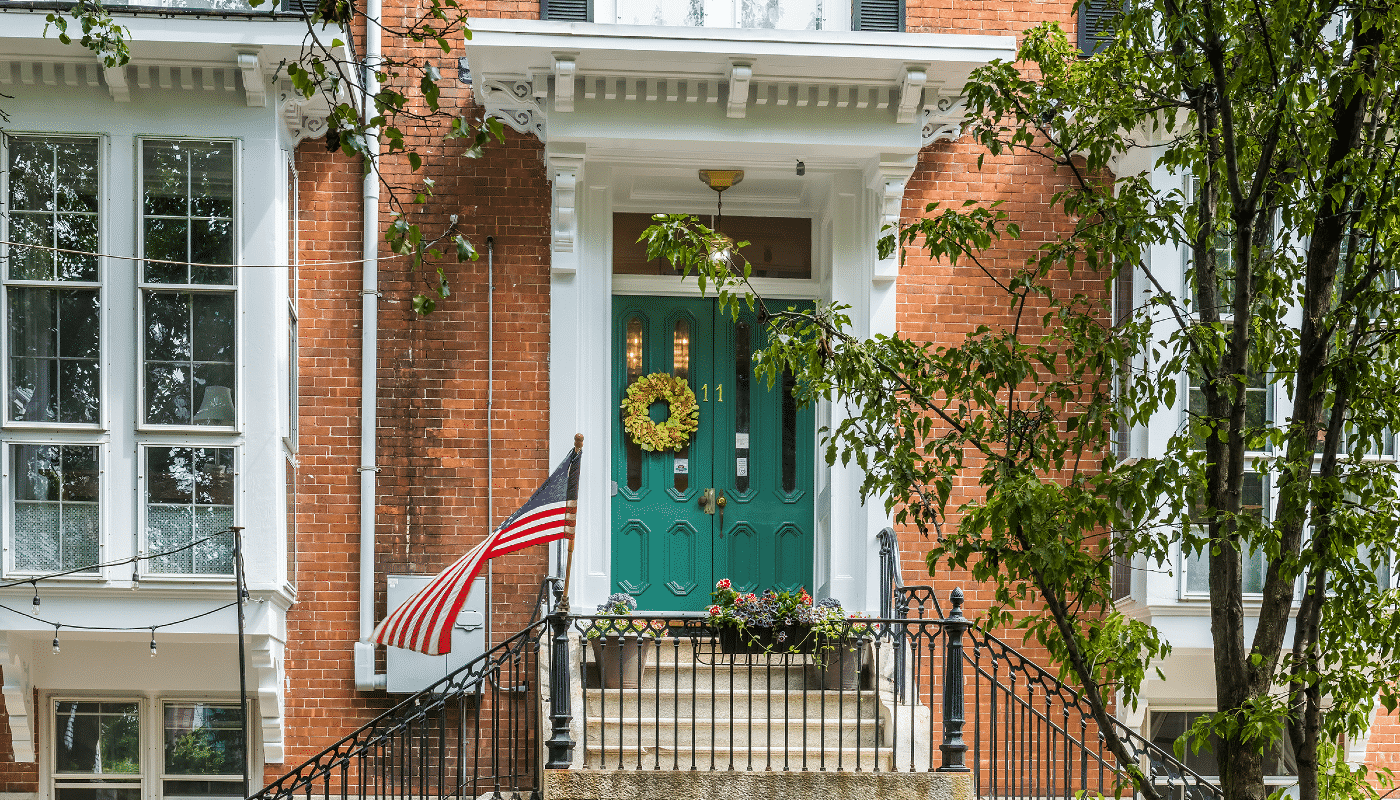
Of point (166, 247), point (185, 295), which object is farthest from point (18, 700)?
point (166, 247)

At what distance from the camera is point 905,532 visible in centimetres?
1054

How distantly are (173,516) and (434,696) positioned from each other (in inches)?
86.1

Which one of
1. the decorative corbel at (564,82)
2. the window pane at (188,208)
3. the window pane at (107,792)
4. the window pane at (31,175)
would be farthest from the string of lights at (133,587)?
the decorative corbel at (564,82)

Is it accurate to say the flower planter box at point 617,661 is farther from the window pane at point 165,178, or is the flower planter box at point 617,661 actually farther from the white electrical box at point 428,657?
the window pane at point 165,178

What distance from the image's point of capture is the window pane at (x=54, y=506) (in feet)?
30.8

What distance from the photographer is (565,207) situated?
10.2 meters

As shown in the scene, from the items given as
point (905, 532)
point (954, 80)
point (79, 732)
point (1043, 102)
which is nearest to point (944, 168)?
point (954, 80)

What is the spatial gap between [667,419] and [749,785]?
3.72m

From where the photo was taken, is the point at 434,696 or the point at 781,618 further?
the point at 434,696

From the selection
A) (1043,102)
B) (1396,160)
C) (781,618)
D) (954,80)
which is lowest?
(781,618)

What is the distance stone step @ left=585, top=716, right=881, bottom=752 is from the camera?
863cm

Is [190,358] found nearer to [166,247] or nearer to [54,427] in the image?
[166,247]

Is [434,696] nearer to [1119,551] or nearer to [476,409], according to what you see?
[476,409]

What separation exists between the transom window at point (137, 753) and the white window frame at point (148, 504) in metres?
1.36
